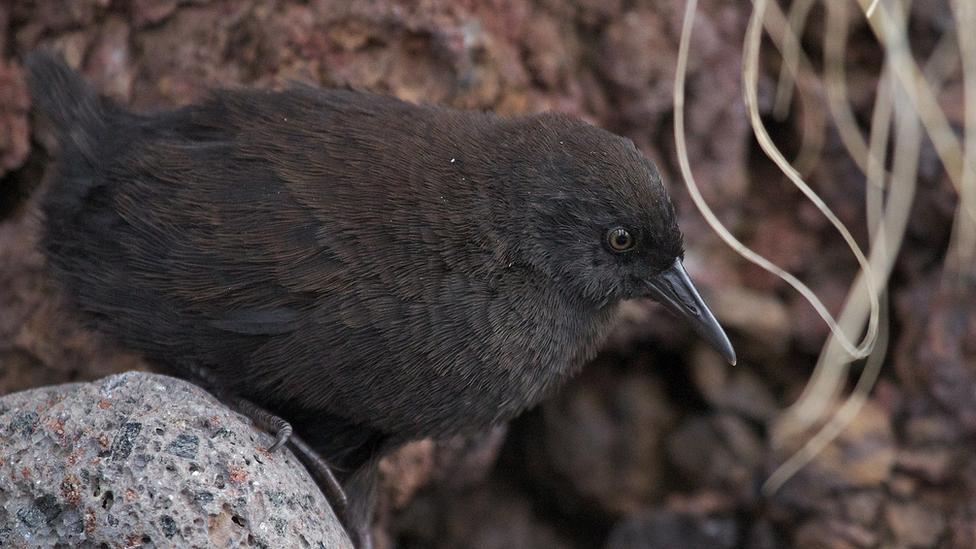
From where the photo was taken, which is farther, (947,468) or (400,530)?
(400,530)

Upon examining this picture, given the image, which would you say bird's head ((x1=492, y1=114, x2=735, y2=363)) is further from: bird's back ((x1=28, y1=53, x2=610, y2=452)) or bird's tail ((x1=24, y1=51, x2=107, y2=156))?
bird's tail ((x1=24, y1=51, x2=107, y2=156))

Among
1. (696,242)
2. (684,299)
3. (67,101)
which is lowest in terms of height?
(696,242)

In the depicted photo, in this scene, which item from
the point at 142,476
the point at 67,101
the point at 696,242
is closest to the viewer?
the point at 142,476

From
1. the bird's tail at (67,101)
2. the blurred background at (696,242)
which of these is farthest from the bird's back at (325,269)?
the blurred background at (696,242)

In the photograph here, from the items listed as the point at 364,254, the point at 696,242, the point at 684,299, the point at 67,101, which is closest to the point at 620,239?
the point at 684,299

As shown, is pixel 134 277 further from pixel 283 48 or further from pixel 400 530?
pixel 400 530

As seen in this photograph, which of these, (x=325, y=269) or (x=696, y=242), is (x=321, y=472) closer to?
(x=325, y=269)

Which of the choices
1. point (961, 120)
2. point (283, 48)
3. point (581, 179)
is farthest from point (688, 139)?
point (283, 48)
